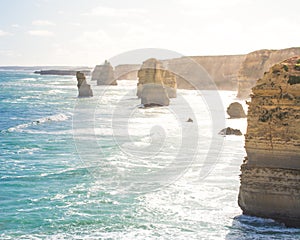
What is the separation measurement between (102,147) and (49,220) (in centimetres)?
1508

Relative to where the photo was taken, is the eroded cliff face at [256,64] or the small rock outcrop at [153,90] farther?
the eroded cliff face at [256,64]

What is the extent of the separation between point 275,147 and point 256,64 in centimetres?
6913

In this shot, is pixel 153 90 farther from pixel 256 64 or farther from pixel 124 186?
pixel 124 186

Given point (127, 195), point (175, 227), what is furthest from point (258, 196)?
point (127, 195)

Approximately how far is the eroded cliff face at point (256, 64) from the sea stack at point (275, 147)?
65.6 meters

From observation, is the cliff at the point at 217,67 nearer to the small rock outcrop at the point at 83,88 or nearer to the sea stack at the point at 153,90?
the small rock outcrop at the point at 83,88

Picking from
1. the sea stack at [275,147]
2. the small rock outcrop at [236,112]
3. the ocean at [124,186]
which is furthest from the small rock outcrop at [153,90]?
the sea stack at [275,147]

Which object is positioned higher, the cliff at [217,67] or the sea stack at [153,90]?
the cliff at [217,67]

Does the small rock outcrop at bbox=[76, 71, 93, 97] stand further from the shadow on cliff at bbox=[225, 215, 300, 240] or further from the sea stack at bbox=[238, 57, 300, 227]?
the shadow on cliff at bbox=[225, 215, 300, 240]

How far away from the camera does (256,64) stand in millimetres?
81812

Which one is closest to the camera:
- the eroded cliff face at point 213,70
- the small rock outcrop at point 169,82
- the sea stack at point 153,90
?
the sea stack at point 153,90

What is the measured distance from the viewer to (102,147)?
3138cm

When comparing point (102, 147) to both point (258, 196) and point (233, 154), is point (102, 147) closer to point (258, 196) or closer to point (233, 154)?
point (233, 154)

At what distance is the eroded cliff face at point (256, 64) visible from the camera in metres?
80.6
